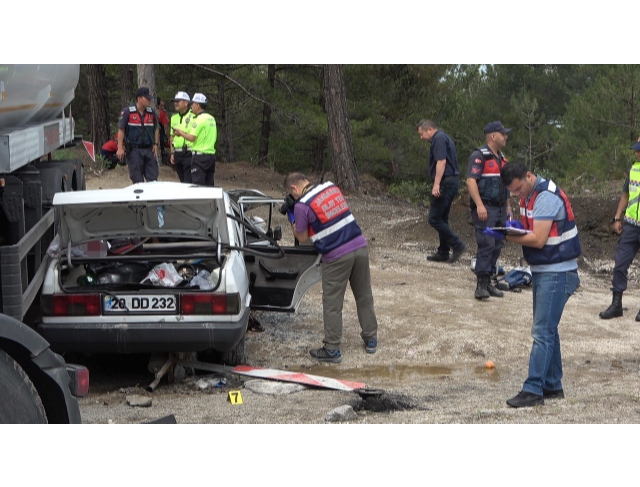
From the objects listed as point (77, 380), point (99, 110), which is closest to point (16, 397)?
point (77, 380)

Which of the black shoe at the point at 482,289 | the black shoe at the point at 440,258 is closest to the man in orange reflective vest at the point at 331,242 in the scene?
the black shoe at the point at 482,289

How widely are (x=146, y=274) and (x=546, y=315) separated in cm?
331

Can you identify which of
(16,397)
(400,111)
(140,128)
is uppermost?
(400,111)

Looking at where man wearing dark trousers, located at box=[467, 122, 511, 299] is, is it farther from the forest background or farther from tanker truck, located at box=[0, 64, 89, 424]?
the forest background

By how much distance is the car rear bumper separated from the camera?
6.59 meters

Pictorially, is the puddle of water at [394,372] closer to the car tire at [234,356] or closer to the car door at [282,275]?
the car tire at [234,356]

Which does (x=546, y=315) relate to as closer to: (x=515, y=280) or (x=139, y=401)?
(x=139, y=401)

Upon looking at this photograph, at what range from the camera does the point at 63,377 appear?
414cm

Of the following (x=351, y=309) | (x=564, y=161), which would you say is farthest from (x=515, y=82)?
(x=351, y=309)

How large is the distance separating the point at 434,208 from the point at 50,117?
4980 millimetres

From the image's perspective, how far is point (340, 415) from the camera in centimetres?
588

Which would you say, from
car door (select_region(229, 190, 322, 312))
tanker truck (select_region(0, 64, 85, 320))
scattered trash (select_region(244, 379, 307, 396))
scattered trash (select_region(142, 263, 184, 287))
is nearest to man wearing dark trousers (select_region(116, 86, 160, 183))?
tanker truck (select_region(0, 64, 85, 320))

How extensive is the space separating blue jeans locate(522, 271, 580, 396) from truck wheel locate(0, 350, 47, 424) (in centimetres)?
357
